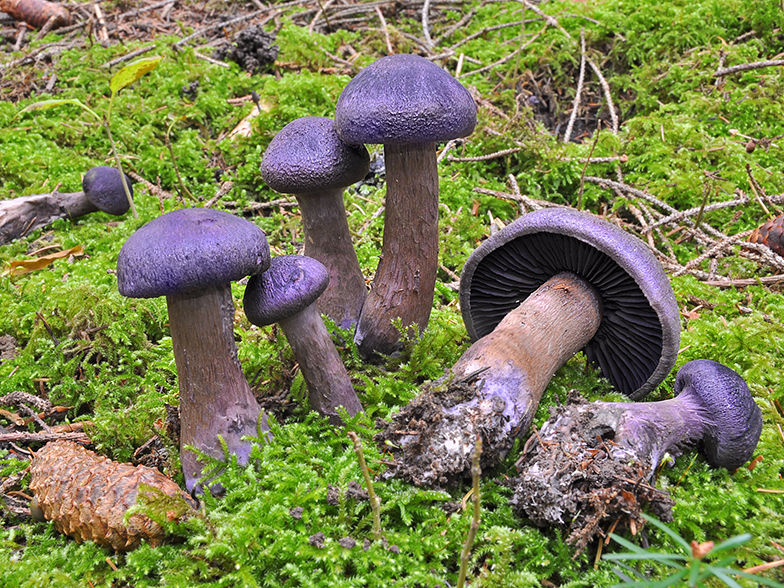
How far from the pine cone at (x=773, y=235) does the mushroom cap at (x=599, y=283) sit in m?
1.57

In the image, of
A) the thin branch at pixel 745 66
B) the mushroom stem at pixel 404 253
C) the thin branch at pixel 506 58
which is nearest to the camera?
the mushroom stem at pixel 404 253

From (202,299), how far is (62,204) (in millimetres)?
2970

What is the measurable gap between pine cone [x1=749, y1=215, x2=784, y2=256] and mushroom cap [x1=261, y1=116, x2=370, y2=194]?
8.60ft

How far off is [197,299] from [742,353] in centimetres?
255

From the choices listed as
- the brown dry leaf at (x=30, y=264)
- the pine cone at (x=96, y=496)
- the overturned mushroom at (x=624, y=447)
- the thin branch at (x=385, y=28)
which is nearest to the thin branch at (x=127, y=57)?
the thin branch at (x=385, y=28)

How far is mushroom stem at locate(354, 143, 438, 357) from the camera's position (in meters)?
2.56

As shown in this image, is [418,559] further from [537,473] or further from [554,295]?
[554,295]

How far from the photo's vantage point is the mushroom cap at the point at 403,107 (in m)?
2.18

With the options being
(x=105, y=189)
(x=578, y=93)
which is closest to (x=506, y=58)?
(x=578, y=93)

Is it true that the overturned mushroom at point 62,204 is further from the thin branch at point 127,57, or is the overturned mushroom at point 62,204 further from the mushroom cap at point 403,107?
the mushroom cap at point 403,107

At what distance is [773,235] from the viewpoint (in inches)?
132

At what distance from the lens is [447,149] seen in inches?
176

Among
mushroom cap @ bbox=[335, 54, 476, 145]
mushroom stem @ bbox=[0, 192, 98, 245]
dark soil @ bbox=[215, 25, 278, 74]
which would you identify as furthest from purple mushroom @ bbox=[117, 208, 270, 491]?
dark soil @ bbox=[215, 25, 278, 74]

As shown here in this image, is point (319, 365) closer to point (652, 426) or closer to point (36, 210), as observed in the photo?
point (652, 426)
